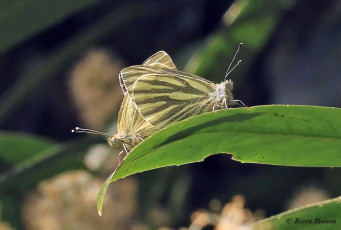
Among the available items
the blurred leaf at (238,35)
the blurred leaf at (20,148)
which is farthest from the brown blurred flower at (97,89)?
the blurred leaf at (238,35)

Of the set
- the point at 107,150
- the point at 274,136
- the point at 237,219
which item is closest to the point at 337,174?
the point at 107,150

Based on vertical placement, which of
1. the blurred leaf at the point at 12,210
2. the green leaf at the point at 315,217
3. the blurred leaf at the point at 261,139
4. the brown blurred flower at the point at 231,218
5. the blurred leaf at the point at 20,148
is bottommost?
the blurred leaf at the point at 12,210

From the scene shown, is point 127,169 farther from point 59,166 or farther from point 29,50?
point 29,50

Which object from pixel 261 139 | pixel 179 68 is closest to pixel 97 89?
pixel 179 68

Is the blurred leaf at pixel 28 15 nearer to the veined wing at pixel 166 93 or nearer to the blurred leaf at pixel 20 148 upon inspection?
the blurred leaf at pixel 20 148

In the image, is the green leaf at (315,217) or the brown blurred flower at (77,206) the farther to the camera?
the brown blurred flower at (77,206)

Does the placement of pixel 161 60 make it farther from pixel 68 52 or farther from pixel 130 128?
pixel 68 52

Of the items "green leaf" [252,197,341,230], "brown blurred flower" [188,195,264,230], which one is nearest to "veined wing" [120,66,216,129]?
"brown blurred flower" [188,195,264,230]
